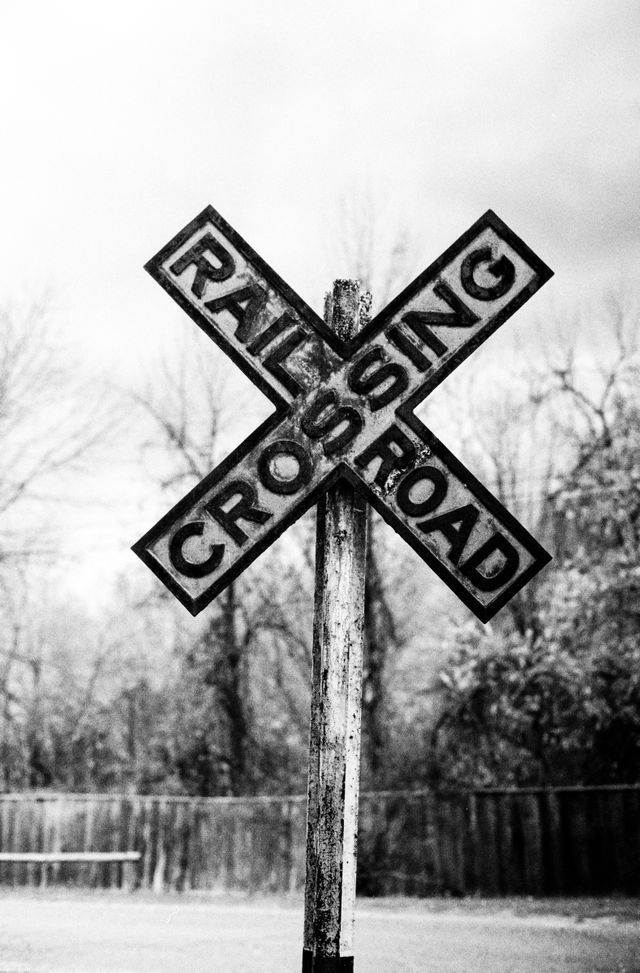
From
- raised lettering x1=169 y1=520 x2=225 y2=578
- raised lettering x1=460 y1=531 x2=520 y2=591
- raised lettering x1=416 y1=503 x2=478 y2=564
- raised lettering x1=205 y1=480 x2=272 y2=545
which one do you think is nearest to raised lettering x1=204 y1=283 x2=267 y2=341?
raised lettering x1=205 y1=480 x2=272 y2=545

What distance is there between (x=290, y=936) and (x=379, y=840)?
570 cm

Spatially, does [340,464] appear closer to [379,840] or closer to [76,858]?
[379,840]

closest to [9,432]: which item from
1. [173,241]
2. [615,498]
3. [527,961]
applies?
[615,498]

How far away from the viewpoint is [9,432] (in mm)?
18766

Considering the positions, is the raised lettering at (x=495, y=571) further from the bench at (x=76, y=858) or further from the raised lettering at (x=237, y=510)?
the bench at (x=76, y=858)

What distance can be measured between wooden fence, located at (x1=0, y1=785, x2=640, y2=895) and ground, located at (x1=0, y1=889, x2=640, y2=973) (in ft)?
2.42

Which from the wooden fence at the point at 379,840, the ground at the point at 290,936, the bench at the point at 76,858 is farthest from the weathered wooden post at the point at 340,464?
the bench at the point at 76,858

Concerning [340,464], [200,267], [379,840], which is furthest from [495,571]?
[379,840]

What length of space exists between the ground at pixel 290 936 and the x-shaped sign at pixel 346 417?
20.8ft

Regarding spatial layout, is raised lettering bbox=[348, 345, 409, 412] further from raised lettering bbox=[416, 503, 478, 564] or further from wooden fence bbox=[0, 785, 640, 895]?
wooden fence bbox=[0, 785, 640, 895]

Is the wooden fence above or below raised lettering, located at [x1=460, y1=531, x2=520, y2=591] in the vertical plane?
below

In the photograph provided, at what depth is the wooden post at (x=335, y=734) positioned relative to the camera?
10.1 feet

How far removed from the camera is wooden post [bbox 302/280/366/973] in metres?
3.07

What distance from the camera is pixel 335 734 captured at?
10.4 ft
